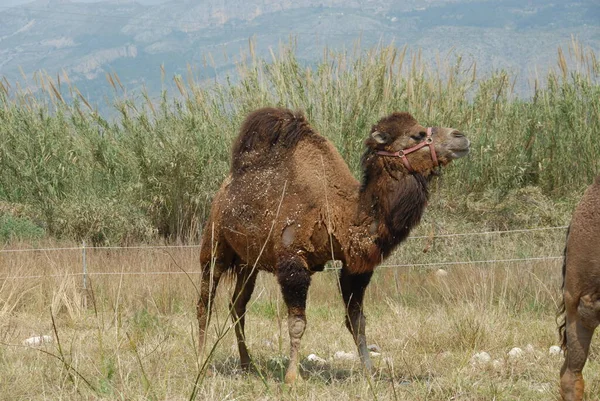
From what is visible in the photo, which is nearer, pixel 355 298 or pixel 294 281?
pixel 294 281

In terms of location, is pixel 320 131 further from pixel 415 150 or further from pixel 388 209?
pixel 388 209

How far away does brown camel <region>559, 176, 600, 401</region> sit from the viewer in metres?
5.16

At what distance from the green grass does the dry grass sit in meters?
1.81

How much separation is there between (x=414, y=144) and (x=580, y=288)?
2.10m

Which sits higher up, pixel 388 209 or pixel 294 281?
pixel 388 209

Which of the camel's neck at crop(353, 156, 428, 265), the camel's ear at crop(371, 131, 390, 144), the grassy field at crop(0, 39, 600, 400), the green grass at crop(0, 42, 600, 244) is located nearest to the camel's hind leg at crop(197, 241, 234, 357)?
the grassy field at crop(0, 39, 600, 400)

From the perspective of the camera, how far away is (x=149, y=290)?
33.3 ft

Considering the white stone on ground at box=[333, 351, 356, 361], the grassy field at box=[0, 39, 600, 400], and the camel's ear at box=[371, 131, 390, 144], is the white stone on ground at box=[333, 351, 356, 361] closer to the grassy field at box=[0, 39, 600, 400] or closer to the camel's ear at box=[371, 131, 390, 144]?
the grassy field at box=[0, 39, 600, 400]

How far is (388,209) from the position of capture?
6.79 metres

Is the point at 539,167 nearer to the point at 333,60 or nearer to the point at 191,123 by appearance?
the point at 333,60

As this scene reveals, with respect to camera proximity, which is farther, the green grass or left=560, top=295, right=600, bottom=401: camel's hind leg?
the green grass

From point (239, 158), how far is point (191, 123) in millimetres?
6758

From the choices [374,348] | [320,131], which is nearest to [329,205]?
[374,348]

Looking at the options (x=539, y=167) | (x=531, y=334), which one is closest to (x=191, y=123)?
(x=539, y=167)
